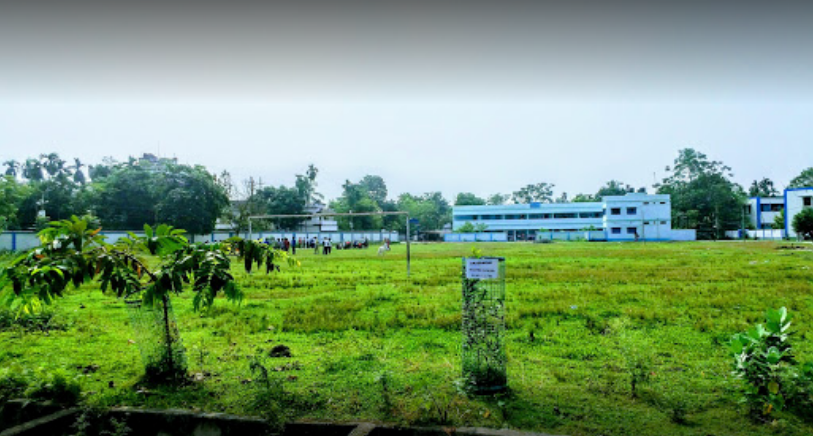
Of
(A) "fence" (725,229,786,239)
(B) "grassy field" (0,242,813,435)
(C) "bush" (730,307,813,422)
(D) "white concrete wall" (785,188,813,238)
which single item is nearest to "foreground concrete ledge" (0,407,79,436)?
(B) "grassy field" (0,242,813,435)

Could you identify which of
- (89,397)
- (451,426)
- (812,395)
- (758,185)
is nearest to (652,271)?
(812,395)

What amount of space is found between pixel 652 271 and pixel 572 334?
12.3 meters

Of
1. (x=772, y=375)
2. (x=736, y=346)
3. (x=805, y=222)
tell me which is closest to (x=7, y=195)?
(x=736, y=346)

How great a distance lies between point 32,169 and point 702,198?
9545cm

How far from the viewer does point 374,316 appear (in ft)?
27.1

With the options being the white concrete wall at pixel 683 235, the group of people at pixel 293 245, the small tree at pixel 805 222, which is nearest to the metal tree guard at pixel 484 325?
the group of people at pixel 293 245

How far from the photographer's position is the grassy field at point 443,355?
3.71m

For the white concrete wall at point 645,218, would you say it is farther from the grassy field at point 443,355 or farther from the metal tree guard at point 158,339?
the metal tree guard at point 158,339

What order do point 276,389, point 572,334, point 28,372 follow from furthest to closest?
1. point 572,334
2. point 28,372
3. point 276,389

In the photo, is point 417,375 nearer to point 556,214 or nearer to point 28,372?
point 28,372

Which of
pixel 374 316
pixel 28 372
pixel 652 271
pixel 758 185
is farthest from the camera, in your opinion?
pixel 758 185

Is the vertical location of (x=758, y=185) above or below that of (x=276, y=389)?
above

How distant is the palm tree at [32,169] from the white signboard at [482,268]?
75740 mm

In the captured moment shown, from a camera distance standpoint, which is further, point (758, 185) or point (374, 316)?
point (758, 185)
